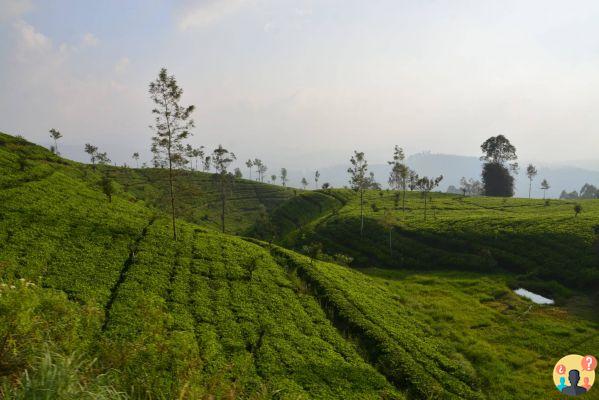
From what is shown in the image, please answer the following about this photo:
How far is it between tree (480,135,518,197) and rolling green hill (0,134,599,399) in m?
124

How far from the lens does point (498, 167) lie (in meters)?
175

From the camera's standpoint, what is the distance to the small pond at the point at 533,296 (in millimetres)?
53469

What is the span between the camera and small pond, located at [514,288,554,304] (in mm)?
53469

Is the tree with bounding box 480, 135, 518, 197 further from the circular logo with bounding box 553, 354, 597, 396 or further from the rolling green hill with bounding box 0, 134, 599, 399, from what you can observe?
the circular logo with bounding box 553, 354, 597, 396

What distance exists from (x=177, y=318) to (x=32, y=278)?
1280cm

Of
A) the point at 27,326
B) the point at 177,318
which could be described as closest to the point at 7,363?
the point at 27,326

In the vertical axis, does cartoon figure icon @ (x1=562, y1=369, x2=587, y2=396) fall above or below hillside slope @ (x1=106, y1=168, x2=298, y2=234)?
below

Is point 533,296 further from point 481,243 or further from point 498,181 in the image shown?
point 498,181

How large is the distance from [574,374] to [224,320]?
26.4 m

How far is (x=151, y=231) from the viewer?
50375 millimetres

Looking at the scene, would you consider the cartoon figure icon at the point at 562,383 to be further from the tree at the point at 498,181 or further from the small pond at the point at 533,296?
the tree at the point at 498,181

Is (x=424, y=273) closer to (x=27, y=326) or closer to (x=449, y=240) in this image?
(x=449, y=240)

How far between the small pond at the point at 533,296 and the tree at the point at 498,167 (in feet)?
414

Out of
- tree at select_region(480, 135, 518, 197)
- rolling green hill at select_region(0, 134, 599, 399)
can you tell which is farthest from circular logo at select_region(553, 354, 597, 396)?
tree at select_region(480, 135, 518, 197)
